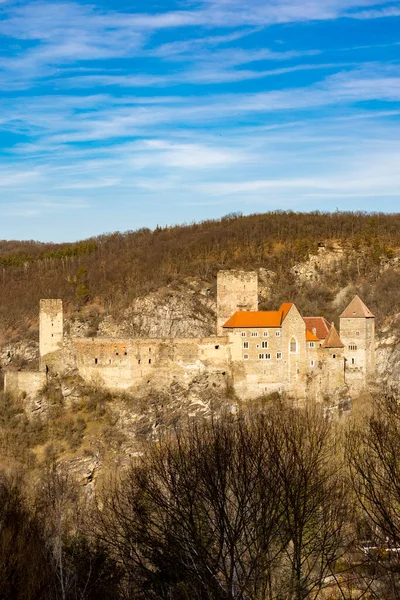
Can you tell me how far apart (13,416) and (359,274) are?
48.5m

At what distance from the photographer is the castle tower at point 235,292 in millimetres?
61531

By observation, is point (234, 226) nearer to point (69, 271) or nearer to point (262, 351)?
point (69, 271)

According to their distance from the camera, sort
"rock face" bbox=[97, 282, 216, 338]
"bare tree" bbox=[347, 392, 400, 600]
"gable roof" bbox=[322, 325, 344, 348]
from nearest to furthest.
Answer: "bare tree" bbox=[347, 392, 400, 600] → "gable roof" bbox=[322, 325, 344, 348] → "rock face" bbox=[97, 282, 216, 338]

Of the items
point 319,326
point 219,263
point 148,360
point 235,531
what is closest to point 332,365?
point 319,326

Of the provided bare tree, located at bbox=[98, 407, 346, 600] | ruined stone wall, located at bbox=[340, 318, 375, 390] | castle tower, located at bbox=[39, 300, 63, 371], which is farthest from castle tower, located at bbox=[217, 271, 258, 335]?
bare tree, located at bbox=[98, 407, 346, 600]

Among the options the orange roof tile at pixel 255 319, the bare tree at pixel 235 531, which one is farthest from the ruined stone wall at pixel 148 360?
the bare tree at pixel 235 531

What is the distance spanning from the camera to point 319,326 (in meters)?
57.4

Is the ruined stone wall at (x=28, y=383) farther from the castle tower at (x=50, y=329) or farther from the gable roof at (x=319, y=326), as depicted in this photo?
the gable roof at (x=319, y=326)

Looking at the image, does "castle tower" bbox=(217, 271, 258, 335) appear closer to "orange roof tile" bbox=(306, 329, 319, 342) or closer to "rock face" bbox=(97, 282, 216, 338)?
"orange roof tile" bbox=(306, 329, 319, 342)

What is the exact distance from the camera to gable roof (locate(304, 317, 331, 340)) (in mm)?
56656

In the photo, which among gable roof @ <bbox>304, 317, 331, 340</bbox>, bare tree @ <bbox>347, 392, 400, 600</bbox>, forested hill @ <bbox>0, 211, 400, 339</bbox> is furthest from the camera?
forested hill @ <bbox>0, 211, 400, 339</bbox>

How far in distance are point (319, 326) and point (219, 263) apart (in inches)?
1606

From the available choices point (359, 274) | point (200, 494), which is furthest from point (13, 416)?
point (359, 274)

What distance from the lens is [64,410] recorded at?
187ft
